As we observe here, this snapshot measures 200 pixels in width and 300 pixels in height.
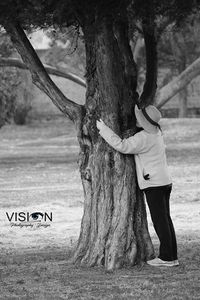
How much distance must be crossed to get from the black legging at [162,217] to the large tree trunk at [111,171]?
25 centimetres

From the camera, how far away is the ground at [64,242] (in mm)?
7238

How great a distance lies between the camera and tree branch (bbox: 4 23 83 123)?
852 cm

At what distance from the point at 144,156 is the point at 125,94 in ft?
2.46

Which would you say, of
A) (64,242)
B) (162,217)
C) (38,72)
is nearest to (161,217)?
(162,217)

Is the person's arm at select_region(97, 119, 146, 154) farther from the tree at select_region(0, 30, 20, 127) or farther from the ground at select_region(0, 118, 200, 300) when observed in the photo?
the tree at select_region(0, 30, 20, 127)

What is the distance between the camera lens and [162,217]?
8.26m

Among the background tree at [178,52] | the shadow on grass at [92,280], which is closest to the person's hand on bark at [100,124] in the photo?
the shadow on grass at [92,280]

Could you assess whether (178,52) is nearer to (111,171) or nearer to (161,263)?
(111,171)

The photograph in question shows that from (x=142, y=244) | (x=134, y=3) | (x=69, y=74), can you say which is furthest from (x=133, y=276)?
(x=69, y=74)

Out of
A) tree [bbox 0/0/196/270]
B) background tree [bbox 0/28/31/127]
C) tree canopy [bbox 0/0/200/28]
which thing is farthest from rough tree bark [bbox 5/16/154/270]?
background tree [bbox 0/28/31/127]

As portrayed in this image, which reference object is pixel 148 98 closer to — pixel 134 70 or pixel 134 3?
pixel 134 70

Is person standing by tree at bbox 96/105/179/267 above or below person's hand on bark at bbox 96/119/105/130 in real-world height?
below

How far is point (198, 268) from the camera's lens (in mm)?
8312

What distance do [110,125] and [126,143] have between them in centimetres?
36
